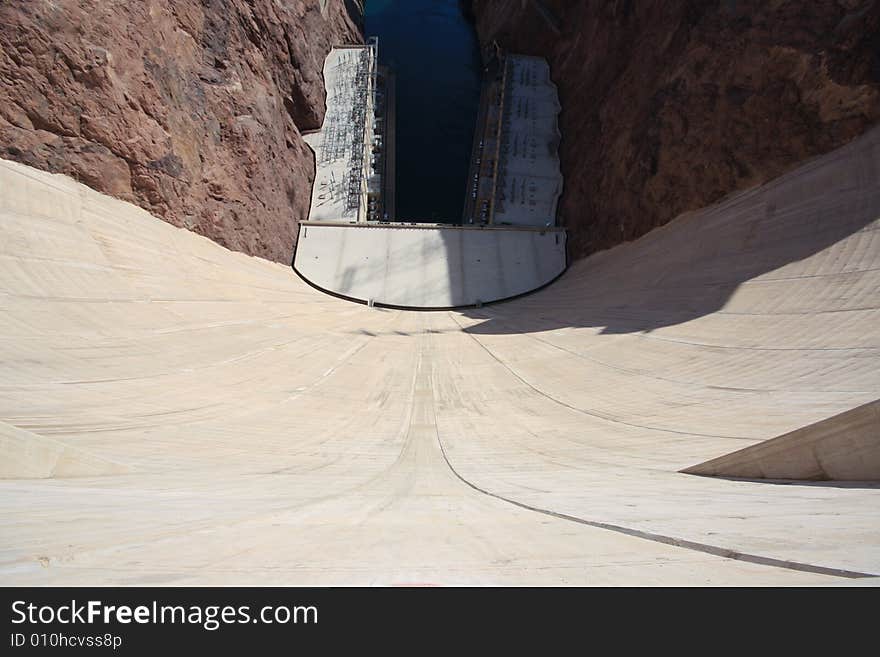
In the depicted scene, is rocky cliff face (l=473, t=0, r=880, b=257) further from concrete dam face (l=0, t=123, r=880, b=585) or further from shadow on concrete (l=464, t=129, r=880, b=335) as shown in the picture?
concrete dam face (l=0, t=123, r=880, b=585)

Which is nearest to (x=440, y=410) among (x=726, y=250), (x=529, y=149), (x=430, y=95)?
(x=726, y=250)

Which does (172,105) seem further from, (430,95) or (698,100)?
(430,95)

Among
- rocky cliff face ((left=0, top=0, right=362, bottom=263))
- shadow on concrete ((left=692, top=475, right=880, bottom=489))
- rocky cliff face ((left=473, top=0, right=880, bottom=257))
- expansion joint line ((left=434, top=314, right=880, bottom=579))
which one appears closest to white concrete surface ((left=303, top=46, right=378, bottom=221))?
rocky cliff face ((left=0, top=0, right=362, bottom=263))

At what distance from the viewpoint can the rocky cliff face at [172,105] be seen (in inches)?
255

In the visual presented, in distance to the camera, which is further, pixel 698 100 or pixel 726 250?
pixel 698 100

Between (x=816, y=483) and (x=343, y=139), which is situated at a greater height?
(x=343, y=139)

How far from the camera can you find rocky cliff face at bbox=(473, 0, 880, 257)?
798cm

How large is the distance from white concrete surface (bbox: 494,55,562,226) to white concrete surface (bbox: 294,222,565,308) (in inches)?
43.5

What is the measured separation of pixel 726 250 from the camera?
8211mm

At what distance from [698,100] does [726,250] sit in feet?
11.5

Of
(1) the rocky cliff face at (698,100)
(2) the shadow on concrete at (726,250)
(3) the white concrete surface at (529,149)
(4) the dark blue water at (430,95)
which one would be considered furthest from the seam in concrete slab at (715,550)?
(4) the dark blue water at (430,95)

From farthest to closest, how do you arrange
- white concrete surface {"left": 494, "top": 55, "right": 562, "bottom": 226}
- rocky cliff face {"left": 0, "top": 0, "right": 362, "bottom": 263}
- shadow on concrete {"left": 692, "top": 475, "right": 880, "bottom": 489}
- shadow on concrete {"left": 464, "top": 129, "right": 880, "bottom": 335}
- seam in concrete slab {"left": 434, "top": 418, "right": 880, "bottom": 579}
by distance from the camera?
1. white concrete surface {"left": 494, "top": 55, "right": 562, "bottom": 226}
2. shadow on concrete {"left": 464, "top": 129, "right": 880, "bottom": 335}
3. rocky cliff face {"left": 0, "top": 0, "right": 362, "bottom": 263}
4. shadow on concrete {"left": 692, "top": 475, "right": 880, "bottom": 489}
5. seam in concrete slab {"left": 434, "top": 418, "right": 880, "bottom": 579}

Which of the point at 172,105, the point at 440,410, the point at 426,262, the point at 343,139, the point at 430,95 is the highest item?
the point at 430,95

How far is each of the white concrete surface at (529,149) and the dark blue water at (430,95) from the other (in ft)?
7.24
